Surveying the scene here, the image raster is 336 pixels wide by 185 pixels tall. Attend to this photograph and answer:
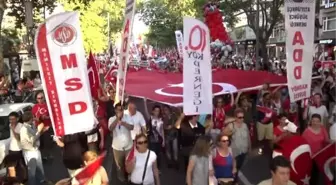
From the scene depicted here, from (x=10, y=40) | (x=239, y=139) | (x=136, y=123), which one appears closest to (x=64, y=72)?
(x=136, y=123)

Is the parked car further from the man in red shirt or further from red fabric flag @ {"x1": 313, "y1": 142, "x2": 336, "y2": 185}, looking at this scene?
red fabric flag @ {"x1": 313, "y1": 142, "x2": 336, "y2": 185}

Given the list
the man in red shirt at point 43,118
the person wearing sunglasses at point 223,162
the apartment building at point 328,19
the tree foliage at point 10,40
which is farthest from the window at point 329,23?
the person wearing sunglasses at point 223,162

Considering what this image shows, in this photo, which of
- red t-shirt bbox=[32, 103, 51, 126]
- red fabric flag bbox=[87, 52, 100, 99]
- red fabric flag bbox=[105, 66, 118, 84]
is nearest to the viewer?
red t-shirt bbox=[32, 103, 51, 126]

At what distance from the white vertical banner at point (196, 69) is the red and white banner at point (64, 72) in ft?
7.48

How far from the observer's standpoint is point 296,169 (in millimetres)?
6176

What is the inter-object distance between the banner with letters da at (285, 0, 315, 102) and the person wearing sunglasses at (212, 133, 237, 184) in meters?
2.02

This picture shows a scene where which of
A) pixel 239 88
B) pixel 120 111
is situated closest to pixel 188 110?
pixel 120 111

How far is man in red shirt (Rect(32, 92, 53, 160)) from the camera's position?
370 inches

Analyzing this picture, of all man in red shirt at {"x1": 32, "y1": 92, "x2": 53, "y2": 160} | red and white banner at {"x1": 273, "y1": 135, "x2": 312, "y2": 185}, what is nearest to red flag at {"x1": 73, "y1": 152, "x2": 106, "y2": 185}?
red and white banner at {"x1": 273, "y1": 135, "x2": 312, "y2": 185}

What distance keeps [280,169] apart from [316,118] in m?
3.24

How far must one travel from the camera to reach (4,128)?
8.76m

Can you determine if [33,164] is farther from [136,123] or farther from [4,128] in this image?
[4,128]

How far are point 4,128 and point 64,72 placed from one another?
390 cm

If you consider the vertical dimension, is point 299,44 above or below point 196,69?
above
